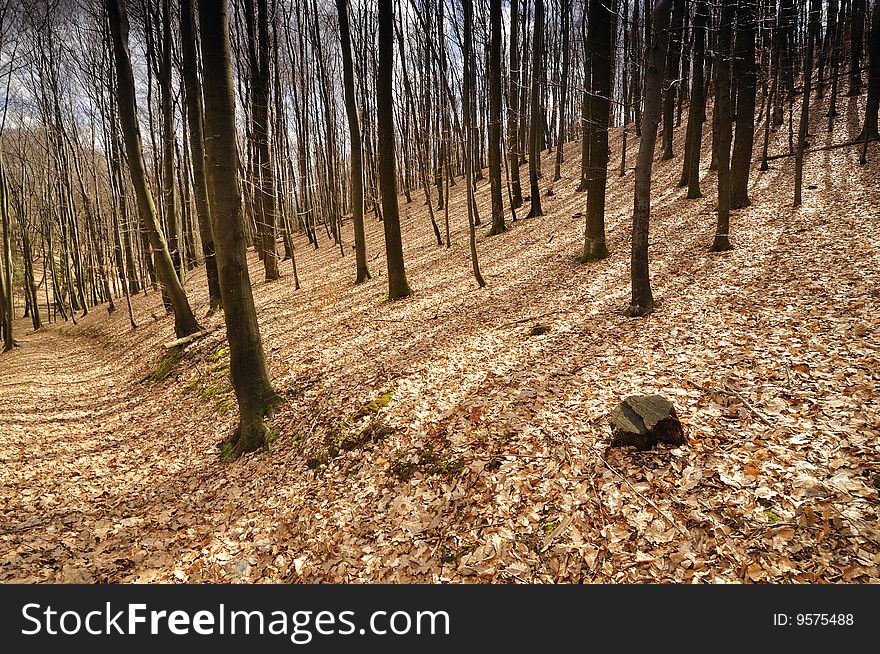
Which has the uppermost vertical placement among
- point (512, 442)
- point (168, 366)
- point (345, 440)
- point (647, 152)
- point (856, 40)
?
point (856, 40)

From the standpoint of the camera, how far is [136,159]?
10.7m

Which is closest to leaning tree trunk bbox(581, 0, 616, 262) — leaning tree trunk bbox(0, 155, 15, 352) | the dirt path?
the dirt path

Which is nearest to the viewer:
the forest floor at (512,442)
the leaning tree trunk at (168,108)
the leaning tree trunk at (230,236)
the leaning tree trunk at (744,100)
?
the forest floor at (512,442)

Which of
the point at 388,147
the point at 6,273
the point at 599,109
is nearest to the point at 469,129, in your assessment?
the point at 388,147

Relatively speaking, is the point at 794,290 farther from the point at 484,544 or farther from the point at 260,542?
the point at 260,542

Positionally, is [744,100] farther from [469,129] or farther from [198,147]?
[198,147]

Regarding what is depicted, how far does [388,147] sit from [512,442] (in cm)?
856

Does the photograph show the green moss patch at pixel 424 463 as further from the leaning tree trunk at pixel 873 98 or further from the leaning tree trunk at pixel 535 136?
the leaning tree trunk at pixel 873 98

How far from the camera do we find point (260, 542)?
461 centimetres

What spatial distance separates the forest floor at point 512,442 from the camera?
138 inches

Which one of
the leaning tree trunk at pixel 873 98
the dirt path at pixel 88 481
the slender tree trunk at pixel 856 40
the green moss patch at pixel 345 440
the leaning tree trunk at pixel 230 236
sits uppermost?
the slender tree trunk at pixel 856 40

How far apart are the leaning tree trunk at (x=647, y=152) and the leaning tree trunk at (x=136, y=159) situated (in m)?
11.6

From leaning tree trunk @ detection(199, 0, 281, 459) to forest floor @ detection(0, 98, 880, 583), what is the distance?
0.46 metres

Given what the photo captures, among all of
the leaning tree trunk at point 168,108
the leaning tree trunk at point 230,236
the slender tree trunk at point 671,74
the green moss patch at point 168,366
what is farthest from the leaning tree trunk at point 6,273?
the slender tree trunk at point 671,74
